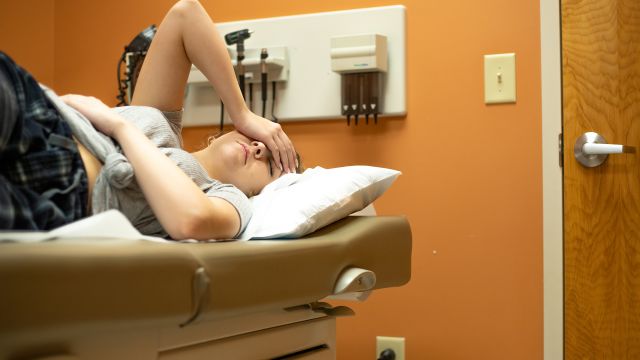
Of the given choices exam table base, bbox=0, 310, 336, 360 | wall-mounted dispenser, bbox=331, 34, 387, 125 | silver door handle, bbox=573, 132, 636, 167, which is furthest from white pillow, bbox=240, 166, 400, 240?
silver door handle, bbox=573, 132, 636, 167

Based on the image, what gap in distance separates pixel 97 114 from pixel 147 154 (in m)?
0.16

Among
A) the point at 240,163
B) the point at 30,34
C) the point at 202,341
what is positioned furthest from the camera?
the point at 30,34

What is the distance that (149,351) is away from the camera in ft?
2.90

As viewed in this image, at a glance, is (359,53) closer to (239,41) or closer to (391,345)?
(239,41)

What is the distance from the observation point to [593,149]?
1.75 m

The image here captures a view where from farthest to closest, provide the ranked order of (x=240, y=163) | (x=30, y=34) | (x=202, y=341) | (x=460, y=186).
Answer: (x=30, y=34) → (x=460, y=186) → (x=240, y=163) → (x=202, y=341)

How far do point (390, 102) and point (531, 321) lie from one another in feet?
2.21

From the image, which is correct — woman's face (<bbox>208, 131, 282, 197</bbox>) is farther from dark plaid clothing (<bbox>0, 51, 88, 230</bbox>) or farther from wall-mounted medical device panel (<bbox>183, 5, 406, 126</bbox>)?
wall-mounted medical device panel (<bbox>183, 5, 406, 126</bbox>)

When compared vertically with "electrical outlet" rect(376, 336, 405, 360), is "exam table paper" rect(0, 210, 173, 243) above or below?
above

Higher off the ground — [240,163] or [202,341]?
[240,163]

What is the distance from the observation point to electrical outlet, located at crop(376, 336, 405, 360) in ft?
6.24

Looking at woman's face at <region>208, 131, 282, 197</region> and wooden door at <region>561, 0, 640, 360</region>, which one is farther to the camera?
wooden door at <region>561, 0, 640, 360</region>

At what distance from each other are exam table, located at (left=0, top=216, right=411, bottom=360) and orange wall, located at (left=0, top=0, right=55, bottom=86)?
4.76 feet

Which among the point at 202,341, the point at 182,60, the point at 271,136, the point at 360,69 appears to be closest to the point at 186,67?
A: the point at 182,60
